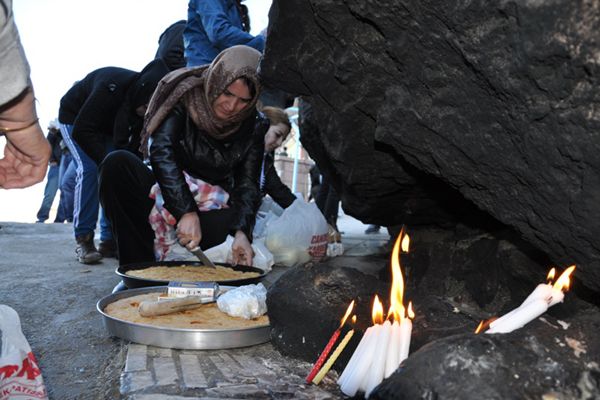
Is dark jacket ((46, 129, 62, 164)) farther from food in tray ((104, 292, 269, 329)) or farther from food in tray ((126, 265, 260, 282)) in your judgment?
food in tray ((104, 292, 269, 329))

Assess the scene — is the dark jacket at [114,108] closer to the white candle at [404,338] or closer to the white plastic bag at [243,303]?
the white plastic bag at [243,303]

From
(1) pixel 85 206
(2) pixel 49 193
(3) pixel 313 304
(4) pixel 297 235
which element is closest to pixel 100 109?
(1) pixel 85 206

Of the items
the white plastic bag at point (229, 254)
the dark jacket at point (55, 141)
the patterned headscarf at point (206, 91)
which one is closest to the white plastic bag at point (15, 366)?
the patterned headscarf at point (206, 91)

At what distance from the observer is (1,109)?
1.38m

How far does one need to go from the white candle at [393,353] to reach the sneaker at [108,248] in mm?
3931

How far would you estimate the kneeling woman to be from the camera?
323cm

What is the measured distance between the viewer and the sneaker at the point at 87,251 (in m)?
4.39

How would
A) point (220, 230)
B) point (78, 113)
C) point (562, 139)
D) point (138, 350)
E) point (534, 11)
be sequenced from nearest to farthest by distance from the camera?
point (534, 11) → point (562, 139) → point (138, 350) → point (220, 230) → point (78, 113)

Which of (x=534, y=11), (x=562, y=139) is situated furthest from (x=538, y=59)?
(x=562, y=139)

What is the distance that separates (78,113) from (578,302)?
4120mm

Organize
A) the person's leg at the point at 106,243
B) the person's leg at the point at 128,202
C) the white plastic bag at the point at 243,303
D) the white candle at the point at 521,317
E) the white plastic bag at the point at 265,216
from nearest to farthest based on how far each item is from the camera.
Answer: the white candle at the point at 521,317 < the white plastic bag at the point at 243,303 < the person's leg at the point at 128,202 < the white plastic bag at the point at 265,216 < the person's leg at the point at 106,243

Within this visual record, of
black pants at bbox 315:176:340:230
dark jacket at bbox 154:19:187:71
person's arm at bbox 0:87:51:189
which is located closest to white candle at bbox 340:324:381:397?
person's arm at bbox 0:87:51:189

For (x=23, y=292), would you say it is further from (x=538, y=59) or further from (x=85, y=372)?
(x=538, y=59)

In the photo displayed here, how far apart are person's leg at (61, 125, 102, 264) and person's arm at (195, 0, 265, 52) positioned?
5.41 feet
